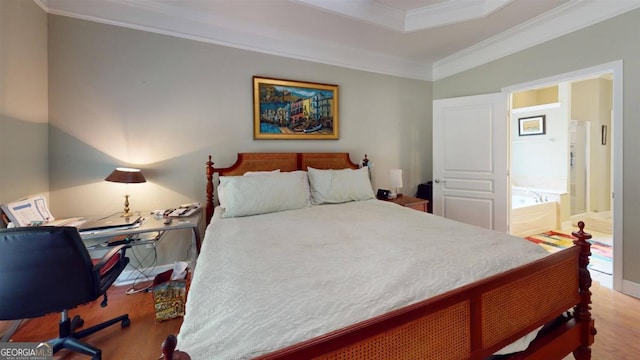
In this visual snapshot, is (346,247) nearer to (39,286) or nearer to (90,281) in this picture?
(90,281)

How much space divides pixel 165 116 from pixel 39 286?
5.59 feet

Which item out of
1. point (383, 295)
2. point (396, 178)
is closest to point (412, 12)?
point (396, 178)

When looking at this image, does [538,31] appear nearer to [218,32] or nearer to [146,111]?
[218,32]

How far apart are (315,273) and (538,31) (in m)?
3.48

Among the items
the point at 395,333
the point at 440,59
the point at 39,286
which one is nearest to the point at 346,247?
the point at 395,333

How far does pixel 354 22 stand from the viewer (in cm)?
266

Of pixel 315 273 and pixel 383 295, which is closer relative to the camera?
pixel 383 295

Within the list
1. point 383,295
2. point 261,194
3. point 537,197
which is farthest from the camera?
point 537,197

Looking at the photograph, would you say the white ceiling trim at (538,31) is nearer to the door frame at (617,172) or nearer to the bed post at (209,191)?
the door frame at (617,172)

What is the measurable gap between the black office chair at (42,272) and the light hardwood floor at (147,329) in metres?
0.48

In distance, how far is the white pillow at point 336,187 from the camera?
8.73ft

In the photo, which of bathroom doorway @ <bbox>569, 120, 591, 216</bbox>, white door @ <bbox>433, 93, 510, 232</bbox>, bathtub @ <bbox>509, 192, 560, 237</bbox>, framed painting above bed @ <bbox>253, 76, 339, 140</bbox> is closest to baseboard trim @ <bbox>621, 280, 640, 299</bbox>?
white door @ <bbox>433, 93, 510, 232</bbox>

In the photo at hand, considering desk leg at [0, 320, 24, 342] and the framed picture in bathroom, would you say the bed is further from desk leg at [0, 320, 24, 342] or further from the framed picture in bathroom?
the framed picture in bathroom

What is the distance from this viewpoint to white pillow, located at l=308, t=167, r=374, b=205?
2.66 metres
